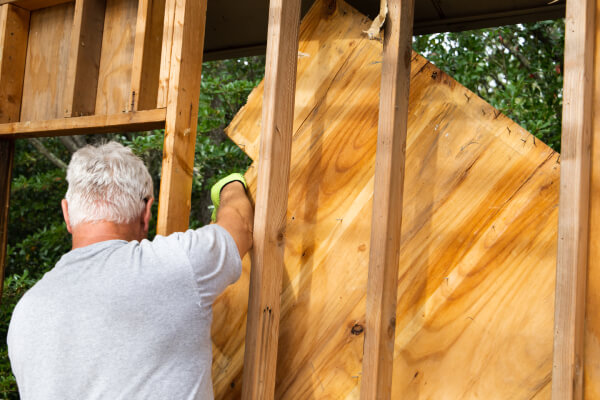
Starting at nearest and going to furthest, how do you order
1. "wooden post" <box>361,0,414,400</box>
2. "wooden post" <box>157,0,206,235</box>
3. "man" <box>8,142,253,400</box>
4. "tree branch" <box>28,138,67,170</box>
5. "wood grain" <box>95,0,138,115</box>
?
"man" <box>8,142,253,400</box>, "wooden post" <box>361,0,414,400</box>, "wooden post" <box>157,0,206,235</box>, "wood grain" <box>95,0,138,115</box>, "tree branch" <box>28,138,67,170</box>

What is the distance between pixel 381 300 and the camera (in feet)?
4.80

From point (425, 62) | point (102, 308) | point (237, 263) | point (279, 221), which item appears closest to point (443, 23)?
point (425, 62)

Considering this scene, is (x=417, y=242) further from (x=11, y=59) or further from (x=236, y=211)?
(x=11, y=59)

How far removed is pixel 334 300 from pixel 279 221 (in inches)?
13.3

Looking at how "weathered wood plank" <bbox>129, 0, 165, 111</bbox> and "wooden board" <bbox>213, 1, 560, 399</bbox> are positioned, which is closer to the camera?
"wooden board" <bbox>213, 1, 560, 399</bbox>

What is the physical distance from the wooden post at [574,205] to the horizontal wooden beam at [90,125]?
124cm

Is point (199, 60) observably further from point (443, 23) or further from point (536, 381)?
point (536, 381)

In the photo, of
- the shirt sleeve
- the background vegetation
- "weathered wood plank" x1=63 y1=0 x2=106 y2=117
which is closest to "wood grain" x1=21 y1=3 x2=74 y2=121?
"weathered wood plank" x1=63 y1=0 x2=106 y2=117

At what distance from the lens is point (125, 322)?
1356mm

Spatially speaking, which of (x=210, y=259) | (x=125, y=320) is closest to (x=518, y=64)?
(x=210, y=259)

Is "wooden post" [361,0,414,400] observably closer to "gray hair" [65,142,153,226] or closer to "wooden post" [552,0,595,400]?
"wooden post" [552,0,595,400]

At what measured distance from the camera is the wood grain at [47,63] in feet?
7.38

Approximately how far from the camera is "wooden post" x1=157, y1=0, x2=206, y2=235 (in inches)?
69.1

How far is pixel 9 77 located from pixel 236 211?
1420 mm
